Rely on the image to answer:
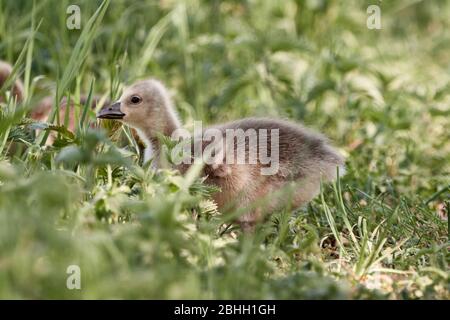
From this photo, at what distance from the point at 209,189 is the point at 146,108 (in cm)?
104

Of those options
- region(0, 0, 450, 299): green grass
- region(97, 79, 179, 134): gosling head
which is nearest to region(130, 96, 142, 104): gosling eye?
region(97, 79, 179, 134): gosling head

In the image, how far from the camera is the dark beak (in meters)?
3.86

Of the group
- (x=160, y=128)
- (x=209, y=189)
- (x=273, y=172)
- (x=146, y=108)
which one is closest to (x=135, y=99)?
(x=146, y=108)

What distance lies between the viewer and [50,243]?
6.88 feet

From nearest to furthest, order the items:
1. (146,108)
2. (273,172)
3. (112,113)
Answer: (273,172) → (112,113) → (146,108)

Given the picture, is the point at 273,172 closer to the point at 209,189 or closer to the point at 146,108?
the point at 209,189

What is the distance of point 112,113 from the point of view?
12.7 feet

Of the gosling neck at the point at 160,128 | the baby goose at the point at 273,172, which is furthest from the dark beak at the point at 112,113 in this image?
the gosling neck at the point at 160,128

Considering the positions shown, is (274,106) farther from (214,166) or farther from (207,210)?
(207,210)

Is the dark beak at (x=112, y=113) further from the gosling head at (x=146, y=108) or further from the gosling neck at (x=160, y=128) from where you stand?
the gosling neck at (x=160, y=128)

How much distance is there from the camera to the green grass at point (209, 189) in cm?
223

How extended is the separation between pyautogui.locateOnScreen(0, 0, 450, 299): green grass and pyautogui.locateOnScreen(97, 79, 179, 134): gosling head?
9 centimetres

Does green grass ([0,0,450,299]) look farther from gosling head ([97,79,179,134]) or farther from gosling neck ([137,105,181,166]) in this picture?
gosling neck ([137,105,181,166])
